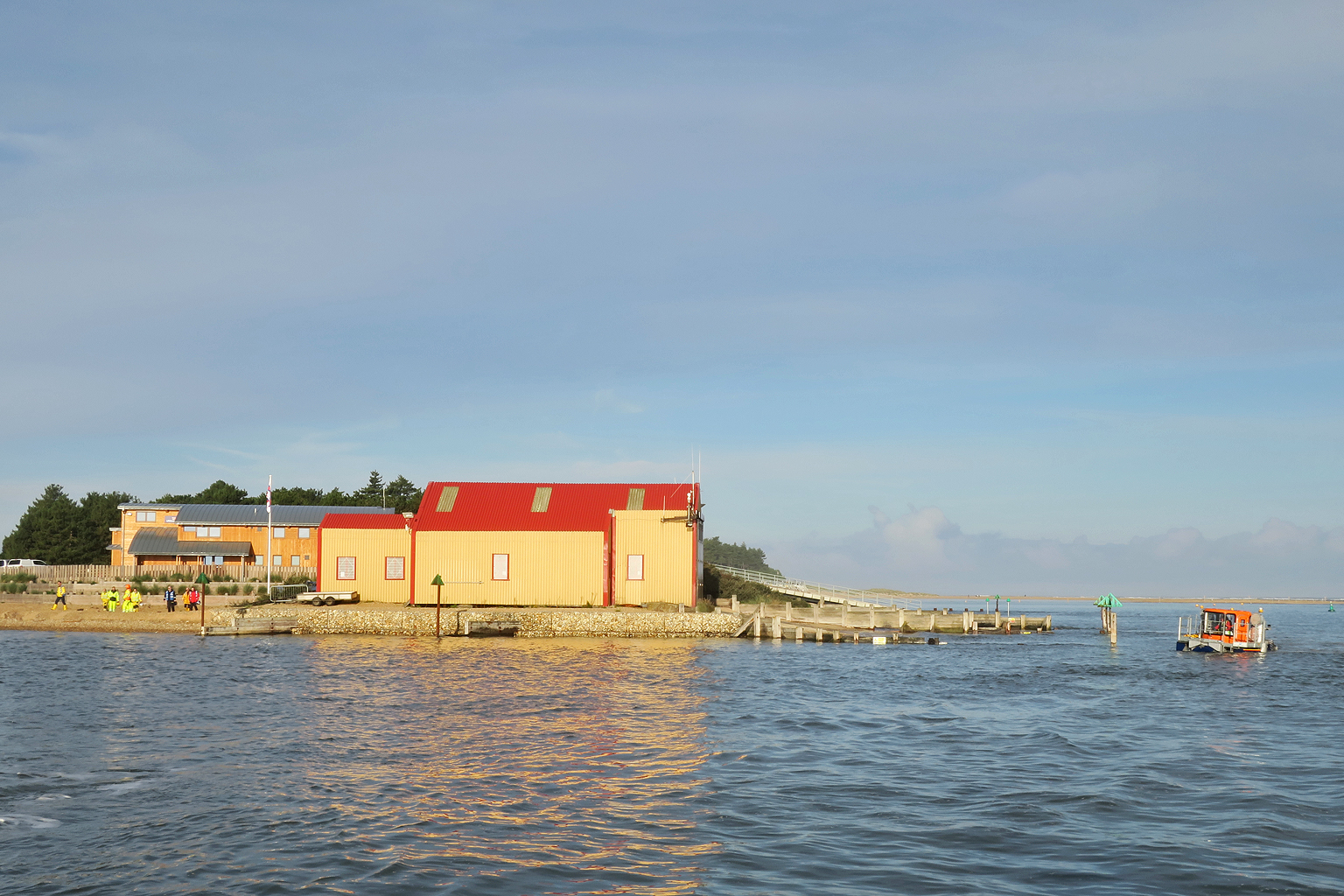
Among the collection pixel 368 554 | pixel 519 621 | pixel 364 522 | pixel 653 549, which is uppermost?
pixel 364 522

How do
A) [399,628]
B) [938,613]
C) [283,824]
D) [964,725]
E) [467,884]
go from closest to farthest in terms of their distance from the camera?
[467,884] < [283,824] < [964,725] < [399,628] < [938,613]

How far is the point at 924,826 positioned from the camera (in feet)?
57.1

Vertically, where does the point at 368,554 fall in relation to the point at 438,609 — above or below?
above

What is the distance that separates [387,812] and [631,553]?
40961mm

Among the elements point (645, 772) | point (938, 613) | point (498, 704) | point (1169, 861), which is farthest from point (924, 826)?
point (938, 613)

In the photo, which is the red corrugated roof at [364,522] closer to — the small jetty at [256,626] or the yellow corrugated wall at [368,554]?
the yellow corrugated wall at [368,554]

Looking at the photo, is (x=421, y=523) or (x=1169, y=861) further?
(x=421, y=523)

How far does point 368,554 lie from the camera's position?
2341 inches

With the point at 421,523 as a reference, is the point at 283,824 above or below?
below

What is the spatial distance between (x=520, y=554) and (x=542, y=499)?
4.83m

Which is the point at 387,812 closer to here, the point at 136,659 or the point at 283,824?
the point at 283,824

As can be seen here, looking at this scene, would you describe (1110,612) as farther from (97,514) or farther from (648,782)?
(97,514)

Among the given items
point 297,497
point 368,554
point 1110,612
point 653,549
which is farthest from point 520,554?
point 297,497

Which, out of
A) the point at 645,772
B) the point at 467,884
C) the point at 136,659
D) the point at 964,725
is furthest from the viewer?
the point at 136,659
